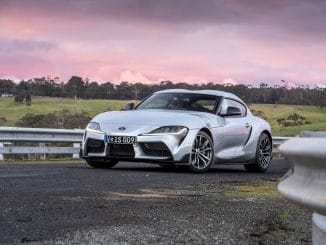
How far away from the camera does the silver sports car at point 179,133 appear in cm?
887

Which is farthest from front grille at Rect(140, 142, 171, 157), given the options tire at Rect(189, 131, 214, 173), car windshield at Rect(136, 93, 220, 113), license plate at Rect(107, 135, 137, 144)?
car windshield at Rect(136, 93, 220, 113)

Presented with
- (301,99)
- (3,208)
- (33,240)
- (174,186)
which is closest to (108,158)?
(174,186)

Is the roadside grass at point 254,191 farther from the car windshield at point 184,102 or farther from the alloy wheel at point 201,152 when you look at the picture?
the car windshield at point 184,102

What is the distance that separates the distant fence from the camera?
45.4 ft

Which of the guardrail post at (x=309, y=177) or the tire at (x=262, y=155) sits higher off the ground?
the guardrail post at (x=309, y=177)

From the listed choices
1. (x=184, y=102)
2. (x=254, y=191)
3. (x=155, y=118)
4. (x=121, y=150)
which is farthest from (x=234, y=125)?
(x=254, y=191)

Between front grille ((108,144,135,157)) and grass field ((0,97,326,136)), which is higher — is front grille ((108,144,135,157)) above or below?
above

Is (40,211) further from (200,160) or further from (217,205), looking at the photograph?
(200,160)

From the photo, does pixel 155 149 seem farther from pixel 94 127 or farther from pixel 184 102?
pixel 184 102

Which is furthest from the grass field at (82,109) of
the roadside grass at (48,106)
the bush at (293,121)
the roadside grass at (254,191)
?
the roadside grass at (254,191)

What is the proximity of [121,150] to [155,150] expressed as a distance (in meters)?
0.51

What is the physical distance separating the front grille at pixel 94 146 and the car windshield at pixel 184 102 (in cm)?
138

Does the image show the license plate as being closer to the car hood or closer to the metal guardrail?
the car hood

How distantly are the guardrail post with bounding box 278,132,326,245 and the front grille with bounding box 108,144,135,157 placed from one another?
6.30 m
